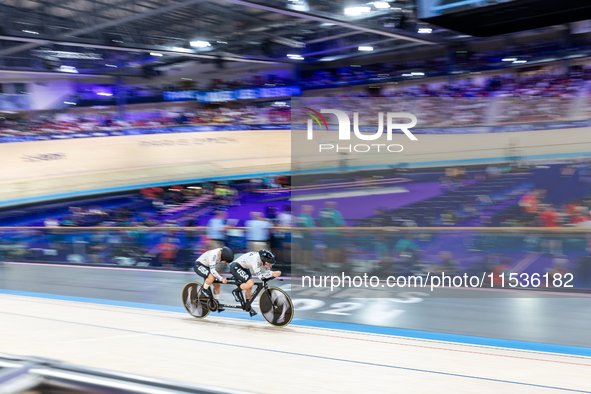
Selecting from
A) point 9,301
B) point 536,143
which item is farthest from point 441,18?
point 536,143

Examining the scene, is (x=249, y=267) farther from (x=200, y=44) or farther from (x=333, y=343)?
(x=200, y=44)

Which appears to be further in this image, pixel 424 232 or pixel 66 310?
pixel 66 310

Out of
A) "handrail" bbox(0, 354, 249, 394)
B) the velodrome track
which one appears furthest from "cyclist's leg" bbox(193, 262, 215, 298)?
"handrail" bbox(0, 354, 249, 394)

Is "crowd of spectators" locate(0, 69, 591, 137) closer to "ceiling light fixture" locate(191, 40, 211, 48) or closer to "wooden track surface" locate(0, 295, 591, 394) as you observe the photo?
"ceiling light fixture" locate(191, 40, 211, 48)

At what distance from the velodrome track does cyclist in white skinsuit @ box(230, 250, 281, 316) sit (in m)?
0.45

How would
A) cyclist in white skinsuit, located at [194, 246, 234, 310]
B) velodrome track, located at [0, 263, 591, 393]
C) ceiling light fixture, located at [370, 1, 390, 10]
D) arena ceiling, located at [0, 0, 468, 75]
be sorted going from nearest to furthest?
velodrome track, located at [0, 263, 591, 393] < cyclist in white skinsuit, located at [194, 246, 234, 310] < ceiling light fixture, located at [370, 1, 390, 10] < arena ceiling, located at [0, 0, 468, 75]

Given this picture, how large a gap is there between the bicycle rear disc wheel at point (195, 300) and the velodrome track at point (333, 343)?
0.10m

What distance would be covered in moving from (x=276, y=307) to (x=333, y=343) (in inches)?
33.9

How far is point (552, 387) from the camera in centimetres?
291

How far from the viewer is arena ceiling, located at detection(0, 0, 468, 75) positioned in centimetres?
1033

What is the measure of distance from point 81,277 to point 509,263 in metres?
6.43

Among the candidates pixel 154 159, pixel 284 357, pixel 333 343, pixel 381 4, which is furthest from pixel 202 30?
pixel 284 357

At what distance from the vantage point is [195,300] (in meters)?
5.37

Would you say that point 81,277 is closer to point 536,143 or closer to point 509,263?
point 509,263
